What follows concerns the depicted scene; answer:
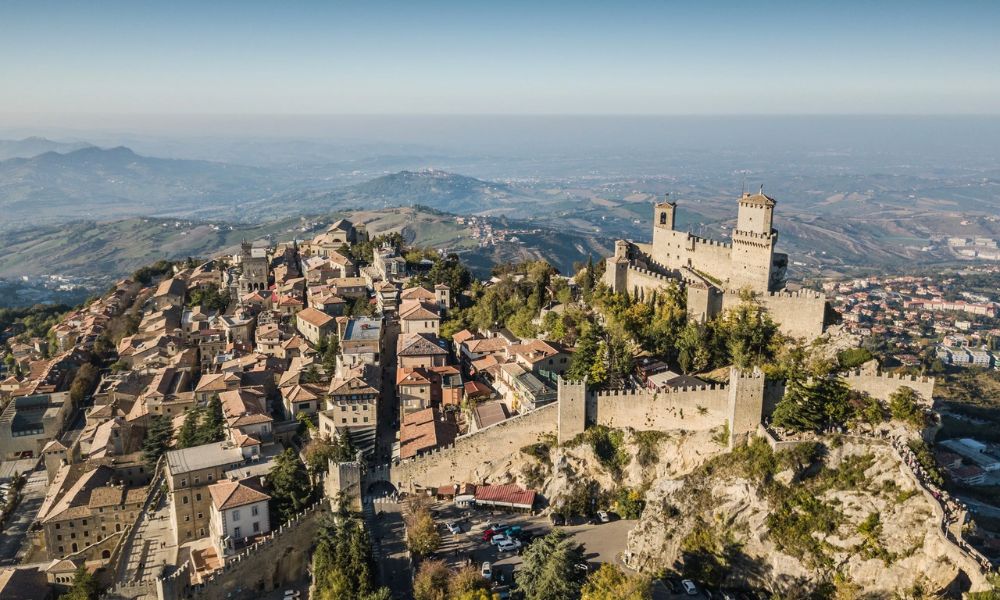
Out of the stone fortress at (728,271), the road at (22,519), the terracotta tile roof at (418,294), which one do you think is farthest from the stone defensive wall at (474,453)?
the road at (22,519)

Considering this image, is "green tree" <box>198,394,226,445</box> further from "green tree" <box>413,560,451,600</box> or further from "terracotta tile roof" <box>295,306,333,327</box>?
"green tree" <box>413,560,451,600</box>

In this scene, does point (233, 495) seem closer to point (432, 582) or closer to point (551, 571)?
point (432, 582)

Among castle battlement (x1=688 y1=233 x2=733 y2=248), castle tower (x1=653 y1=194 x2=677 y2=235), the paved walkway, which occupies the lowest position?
the paved walkway

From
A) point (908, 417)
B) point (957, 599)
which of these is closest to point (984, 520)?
point (908, 417)

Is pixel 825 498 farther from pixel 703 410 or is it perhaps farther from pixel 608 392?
pixel 608 392

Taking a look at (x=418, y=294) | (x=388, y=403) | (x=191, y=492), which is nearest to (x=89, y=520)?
(x=191, y=492)

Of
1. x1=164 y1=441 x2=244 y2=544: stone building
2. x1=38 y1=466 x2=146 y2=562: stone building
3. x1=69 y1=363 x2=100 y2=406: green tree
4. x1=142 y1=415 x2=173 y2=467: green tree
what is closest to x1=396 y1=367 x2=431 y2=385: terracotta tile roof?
x1=164 y1=441 x2=244 y2=544: stone building
